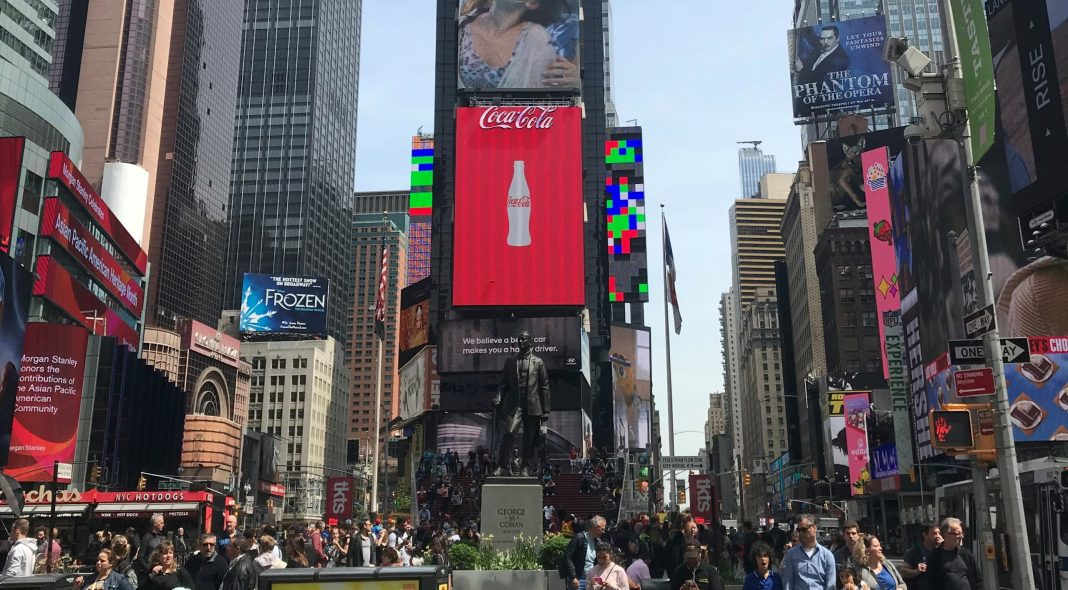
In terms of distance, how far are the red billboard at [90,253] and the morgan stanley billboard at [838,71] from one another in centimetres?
8500

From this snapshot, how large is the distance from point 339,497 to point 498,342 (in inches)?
1913

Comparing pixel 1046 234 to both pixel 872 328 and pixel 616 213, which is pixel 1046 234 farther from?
pixel 616 213

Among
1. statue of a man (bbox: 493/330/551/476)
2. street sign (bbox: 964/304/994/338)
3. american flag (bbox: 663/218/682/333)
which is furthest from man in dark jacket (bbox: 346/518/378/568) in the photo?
american flag (bbox: 663/218/682/333)

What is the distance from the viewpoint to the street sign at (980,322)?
12.8m

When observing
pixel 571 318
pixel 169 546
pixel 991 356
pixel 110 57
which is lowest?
pixel 169 546

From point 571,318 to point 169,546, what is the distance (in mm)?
70962

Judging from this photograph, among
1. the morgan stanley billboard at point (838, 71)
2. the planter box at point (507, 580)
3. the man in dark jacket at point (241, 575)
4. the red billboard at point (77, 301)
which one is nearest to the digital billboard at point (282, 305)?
the red billboard at point (77, 301)

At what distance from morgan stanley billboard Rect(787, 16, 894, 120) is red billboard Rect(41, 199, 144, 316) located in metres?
85.0

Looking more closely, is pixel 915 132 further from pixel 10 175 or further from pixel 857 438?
pixel 857 438

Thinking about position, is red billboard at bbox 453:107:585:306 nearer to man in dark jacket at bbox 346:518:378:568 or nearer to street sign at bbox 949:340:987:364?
man in dark jacket at bbox 346:518:378:568

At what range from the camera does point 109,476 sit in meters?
75.4

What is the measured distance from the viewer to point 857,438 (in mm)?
86000

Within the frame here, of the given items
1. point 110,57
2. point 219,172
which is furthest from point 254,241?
point 110,57

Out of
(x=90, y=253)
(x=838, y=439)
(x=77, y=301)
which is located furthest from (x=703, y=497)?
(x=838, y=439)
